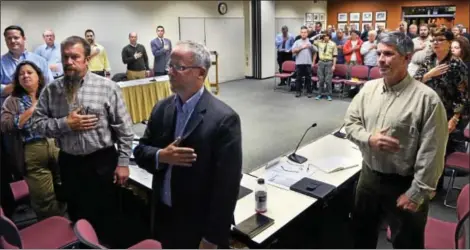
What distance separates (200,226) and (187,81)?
0.64 metres

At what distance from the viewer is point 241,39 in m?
10.9

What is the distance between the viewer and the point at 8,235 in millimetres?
1697

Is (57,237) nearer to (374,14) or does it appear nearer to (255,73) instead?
(255,73)

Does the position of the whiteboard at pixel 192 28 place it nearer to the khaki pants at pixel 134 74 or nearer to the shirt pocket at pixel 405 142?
the khaki pants at pixel 134 74

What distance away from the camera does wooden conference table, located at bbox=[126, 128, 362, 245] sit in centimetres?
193

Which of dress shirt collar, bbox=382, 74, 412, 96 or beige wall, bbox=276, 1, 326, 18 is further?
beige wall, bbox=276, 1, 326, 18

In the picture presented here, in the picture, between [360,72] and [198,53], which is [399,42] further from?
[360,72]

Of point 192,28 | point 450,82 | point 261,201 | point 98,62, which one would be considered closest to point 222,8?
point 192,28

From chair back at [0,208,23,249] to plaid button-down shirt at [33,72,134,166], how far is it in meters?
0.57

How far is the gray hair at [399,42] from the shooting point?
5.65ft

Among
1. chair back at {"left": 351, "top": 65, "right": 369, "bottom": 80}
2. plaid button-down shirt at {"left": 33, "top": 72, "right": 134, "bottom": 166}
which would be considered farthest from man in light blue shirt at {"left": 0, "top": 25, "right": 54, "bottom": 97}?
chair back at {"left": 351, "top": 65, "right": 369, "bottom": 80}

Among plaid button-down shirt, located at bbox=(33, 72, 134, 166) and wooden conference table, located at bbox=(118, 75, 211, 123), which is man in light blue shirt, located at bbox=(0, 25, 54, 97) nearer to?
plaid button-down shirt, located at bbox=(33, 72, 134, 166)

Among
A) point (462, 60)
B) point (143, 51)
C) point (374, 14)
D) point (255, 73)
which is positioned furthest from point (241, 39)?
point (462, 60)

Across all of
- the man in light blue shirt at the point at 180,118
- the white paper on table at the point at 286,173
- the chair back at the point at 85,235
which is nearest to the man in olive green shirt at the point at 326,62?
the white paper on table at the point at 286,173
